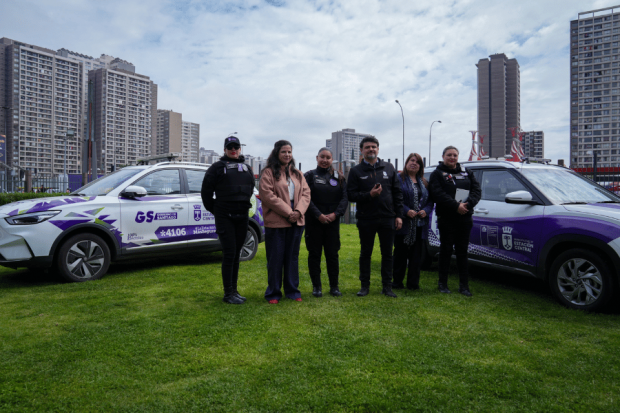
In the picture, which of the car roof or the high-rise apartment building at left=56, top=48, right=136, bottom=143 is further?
the high-rise apartment building at left=56, top=48, right=136, bottom=143

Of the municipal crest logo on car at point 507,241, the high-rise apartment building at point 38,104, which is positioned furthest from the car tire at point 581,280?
the high-rise apartment building at point 38,104

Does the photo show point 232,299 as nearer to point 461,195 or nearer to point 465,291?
point 465,291

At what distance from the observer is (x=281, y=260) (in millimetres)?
4871

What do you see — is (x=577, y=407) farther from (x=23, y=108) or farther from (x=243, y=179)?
(x=23, y=108)

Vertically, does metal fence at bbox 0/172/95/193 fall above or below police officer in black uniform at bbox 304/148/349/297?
above

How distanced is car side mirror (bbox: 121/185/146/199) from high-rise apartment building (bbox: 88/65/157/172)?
109 meters

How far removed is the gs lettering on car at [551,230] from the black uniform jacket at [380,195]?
53.9 inches

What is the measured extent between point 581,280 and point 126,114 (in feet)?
404

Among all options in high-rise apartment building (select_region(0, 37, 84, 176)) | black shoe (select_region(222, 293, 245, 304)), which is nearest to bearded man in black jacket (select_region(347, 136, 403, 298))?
black shoe (select_region(222, 293, 245, 304))

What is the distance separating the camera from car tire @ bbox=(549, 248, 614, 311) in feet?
13.6

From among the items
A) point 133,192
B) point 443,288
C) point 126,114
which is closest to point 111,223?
point 133,192

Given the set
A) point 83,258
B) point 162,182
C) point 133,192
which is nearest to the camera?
point 83,258

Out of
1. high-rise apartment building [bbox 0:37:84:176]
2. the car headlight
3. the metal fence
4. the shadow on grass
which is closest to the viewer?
the car headlight

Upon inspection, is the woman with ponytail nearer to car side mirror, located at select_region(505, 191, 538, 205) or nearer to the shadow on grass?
car side mirror, located at select_region(505, 191, 538, 205)
